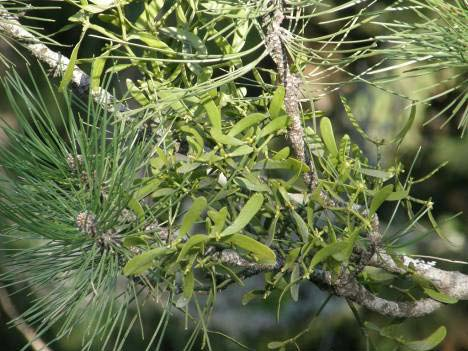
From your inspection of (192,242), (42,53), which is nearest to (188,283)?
(192,242)

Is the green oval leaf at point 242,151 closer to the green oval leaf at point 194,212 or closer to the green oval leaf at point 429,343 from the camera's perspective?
the green oval leaf at point 194,212

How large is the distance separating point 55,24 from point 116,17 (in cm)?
80

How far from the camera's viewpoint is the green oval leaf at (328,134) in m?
0.51

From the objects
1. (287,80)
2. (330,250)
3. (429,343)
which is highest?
(287,80)

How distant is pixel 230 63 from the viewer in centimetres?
52

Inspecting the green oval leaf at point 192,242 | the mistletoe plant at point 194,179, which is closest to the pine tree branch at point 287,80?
the mistletoe plant at point 194,179

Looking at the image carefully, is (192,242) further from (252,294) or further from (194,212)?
(252,294)

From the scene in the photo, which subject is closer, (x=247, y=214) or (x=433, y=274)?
(x=247, y=214)

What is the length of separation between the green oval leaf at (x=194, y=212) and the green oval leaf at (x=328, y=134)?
4.6 inches

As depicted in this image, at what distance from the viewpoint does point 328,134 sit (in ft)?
1.69

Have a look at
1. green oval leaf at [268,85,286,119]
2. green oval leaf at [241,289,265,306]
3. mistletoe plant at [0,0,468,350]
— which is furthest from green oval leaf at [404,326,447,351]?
green oval leaf at [268,85,286,119]

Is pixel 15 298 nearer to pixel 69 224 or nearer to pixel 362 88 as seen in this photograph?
pixel 362 88

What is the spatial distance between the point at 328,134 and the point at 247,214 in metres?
0.10

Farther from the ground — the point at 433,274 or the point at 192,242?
the point at 192,242
